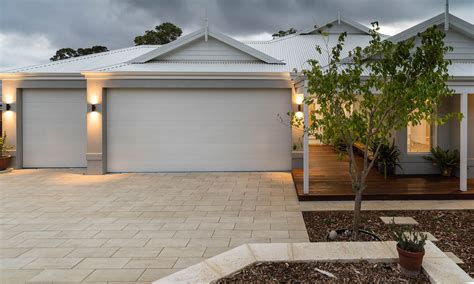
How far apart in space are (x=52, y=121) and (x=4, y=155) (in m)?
1.73

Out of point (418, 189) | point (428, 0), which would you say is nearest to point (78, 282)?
point (418, 189)

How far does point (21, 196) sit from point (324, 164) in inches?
328

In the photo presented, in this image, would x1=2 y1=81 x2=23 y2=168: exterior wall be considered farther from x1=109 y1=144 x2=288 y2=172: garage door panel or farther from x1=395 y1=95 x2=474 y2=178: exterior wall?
x1=395 y1=95 x2=474 y2=178: exterior wall

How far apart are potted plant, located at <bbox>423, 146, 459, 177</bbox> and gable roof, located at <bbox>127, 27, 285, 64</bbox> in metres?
5.26

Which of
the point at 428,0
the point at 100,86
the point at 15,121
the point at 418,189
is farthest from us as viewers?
the point at 15,121

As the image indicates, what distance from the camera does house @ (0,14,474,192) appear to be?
10.5 m

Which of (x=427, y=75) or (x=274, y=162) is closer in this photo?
(x=427, y=75)

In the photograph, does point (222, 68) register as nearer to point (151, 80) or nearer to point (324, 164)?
point (151, 80)

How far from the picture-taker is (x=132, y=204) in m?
6.96

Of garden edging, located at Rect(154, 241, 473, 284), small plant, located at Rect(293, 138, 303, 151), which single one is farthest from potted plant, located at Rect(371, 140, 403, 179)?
garden edging, located at Rect(154, 241, 473, 284)

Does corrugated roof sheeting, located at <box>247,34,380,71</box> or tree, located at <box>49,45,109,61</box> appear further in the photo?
tree, located at <box>49,45,109,61</box>

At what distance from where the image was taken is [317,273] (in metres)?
3.48

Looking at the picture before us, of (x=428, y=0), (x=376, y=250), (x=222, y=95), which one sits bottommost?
(x=376, y=250)

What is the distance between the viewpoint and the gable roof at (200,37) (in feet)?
37.0
